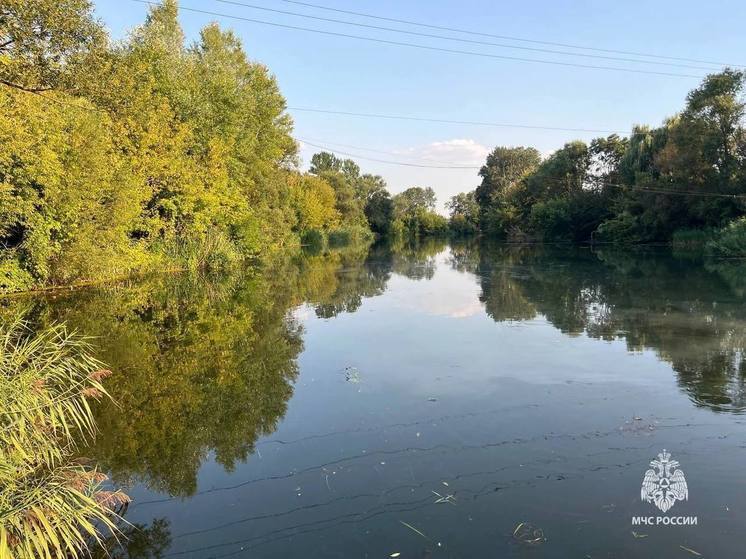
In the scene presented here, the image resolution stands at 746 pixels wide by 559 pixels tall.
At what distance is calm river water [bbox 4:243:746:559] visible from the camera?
462cm

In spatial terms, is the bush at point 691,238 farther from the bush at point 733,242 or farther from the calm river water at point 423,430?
the calm river water at point 423,430

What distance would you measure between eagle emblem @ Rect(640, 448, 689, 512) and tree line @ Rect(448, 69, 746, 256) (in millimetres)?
32379

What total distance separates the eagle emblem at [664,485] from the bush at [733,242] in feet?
106

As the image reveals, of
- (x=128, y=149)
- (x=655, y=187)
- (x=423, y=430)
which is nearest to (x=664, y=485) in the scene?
(x=423, y=430)

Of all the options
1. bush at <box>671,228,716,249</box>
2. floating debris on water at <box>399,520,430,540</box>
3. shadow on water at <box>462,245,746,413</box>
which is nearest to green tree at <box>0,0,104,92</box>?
floating debris on water at <box>399,520,430,540</box>

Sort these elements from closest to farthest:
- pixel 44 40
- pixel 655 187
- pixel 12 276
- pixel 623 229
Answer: pixel 44 40
pixel 12 276
pixel 655 187
pixel 623 229

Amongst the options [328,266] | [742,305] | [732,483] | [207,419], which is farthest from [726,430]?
[328,266]

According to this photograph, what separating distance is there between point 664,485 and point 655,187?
151ft

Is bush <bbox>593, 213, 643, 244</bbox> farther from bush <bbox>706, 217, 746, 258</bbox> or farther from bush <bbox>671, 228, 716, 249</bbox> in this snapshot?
bush <bbox>706, 217, 746, 258</bbox>

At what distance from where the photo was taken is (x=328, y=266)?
33750 mm

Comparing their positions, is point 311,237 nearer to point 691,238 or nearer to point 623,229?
A: point 623,229

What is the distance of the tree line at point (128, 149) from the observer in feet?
41.8

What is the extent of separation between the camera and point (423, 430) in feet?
22.6

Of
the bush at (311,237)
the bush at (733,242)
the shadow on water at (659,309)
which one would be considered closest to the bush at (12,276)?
the shadow on water at (659,309)
